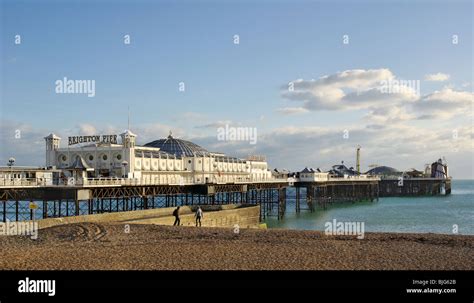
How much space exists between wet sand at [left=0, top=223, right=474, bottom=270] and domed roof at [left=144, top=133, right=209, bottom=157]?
149ft

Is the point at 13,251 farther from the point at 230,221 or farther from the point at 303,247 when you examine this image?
the point at 230,221

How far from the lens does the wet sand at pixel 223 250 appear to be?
15.7m

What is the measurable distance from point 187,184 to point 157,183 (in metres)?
4.30

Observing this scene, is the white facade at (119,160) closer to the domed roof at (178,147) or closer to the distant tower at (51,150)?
the distant tower at (51,150)

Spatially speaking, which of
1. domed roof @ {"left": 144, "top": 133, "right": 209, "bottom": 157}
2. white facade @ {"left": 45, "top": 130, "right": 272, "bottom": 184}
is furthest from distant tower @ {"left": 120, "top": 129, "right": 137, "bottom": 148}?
domed roof @ {"left": 144, "top": 133, "right": 209, "bottom": 157}

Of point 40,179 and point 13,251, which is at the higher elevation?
point 40,179

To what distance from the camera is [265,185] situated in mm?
72250

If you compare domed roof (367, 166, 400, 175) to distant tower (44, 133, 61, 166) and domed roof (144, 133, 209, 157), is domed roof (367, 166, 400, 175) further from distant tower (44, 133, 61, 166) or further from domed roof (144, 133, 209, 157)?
distant tower (44, 133, 61, 166)

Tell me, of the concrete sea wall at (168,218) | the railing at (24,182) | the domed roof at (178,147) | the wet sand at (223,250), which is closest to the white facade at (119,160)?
the railing at (24,182)

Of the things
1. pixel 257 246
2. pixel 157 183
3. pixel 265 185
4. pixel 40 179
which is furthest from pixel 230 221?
pixel 265 185

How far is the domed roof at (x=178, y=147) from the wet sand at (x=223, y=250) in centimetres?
4541

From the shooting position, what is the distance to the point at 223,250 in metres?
18.6

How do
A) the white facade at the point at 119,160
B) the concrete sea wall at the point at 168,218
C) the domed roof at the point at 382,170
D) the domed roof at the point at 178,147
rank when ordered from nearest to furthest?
the concrete sea wall at the point at 168,218
the white facade at the point at 119,160
the domed roof at the point at 178,147
the domed roof at the point at 382,170

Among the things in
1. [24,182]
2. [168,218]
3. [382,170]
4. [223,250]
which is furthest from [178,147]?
[382,170]
